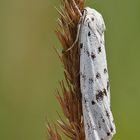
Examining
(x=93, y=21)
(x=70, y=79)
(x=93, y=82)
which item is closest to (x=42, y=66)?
(x=93, y=21)

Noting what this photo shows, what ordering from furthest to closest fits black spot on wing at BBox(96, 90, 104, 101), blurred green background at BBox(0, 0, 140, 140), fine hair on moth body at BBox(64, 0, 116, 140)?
blurred green background at BBox(0, 0, 140, 140)
black spot on wing at BBox(96, 90, 104, 101)
fine hair on moth body at BBox(64, 0, 116, 140)

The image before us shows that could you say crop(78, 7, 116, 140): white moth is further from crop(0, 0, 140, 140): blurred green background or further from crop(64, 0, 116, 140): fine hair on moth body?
crop(0, 0, 140, 140): blurred green background

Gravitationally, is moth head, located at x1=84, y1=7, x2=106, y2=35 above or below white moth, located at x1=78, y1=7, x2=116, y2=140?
above

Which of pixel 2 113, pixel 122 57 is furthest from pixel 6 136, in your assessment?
pixel 122 57

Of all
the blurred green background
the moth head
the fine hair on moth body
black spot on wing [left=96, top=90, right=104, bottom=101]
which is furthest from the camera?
the blurred green background

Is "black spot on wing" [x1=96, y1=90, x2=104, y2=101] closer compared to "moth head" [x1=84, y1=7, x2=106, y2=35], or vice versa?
"black spot on wing" [x1=96, y1=90, x2=104, y2=101]

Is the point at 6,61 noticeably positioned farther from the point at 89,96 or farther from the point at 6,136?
the point at 89,96

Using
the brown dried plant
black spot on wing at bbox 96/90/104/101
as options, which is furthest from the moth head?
black spot on wing at bbox 96/90/104/101
